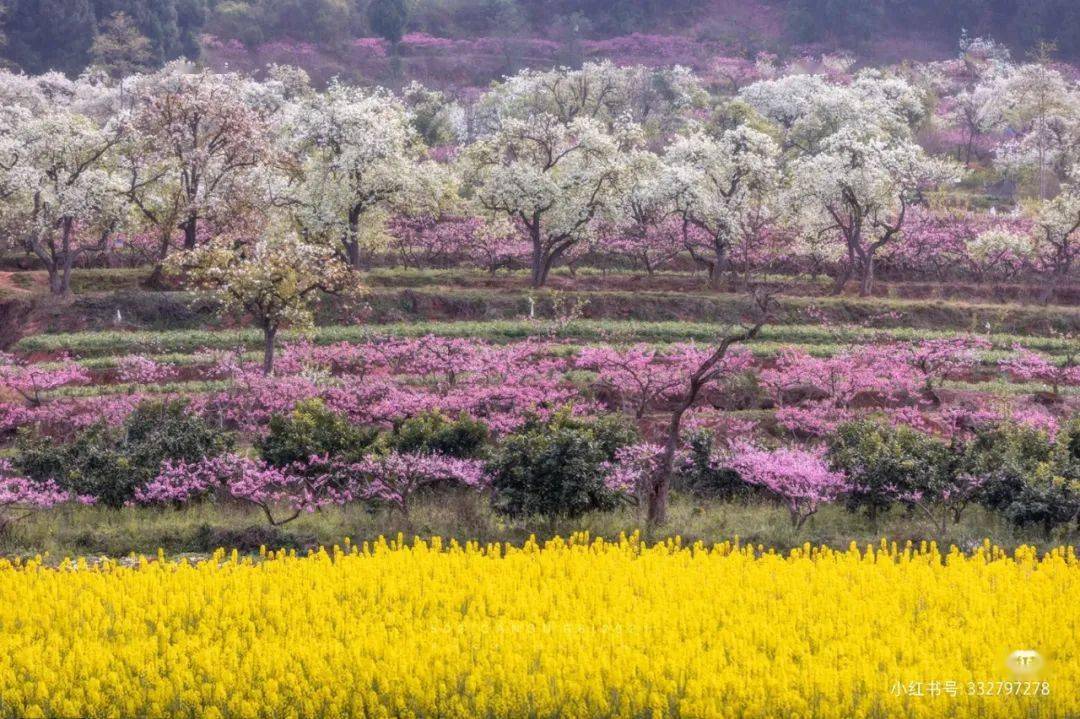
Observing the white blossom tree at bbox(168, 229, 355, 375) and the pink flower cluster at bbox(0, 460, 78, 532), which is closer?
the pink flower cluster at bbox(0, 460, 78, 532)

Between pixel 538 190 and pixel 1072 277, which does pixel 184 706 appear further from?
pixel 1072 277

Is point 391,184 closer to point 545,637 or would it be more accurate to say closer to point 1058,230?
point 1058,230

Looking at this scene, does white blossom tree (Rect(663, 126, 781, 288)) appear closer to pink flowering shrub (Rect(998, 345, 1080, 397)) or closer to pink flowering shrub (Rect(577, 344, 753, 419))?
pink flowering shrub (Rect(577, 344, 753, 419))

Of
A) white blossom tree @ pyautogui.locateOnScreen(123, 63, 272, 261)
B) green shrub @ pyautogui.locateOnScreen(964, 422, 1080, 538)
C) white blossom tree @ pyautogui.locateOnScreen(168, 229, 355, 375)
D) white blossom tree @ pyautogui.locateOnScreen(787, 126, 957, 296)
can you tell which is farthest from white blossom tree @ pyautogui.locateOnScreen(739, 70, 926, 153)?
green shrub @ pyautogui.locateOnScreen(964, 422, 1080, 538)

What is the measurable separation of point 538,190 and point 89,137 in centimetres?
1732

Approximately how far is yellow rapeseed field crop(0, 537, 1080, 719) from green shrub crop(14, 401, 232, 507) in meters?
5.41

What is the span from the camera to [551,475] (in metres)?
Result: 17.6

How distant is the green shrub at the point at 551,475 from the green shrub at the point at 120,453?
5.86m

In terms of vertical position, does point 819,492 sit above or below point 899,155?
below

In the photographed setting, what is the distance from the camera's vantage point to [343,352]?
3334 centimetres

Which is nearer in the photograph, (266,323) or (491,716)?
(491,716)

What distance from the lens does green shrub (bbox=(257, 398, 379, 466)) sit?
20.2 meters

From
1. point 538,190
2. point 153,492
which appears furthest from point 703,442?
point 538,190

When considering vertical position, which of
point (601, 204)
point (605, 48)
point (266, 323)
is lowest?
point (266, 323)
